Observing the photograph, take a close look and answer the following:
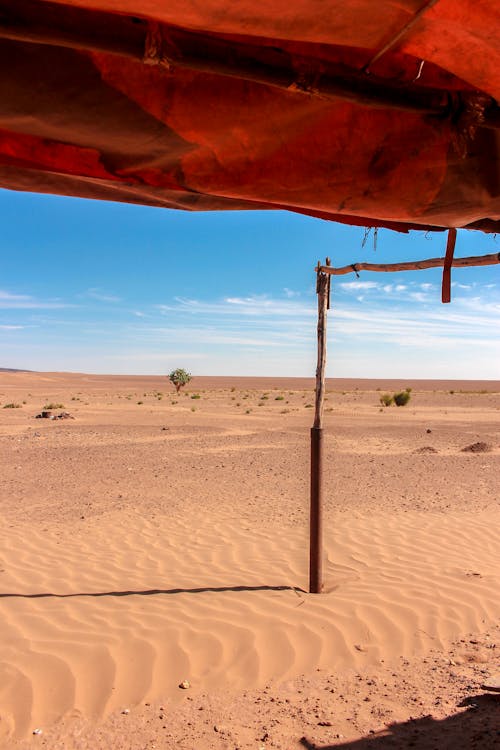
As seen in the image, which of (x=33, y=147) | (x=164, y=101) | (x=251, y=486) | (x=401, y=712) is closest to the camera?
(x=164, y=101)

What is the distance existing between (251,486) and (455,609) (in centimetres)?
594

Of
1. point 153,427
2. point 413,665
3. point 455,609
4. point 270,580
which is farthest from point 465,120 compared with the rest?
point 153,427

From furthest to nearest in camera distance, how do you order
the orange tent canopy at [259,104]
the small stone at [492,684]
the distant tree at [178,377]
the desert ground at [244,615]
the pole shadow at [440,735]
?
the distant tree at [178,377], the small stone at [492,684], the desert ground at [244,615], the pole shadow at [440,735], the orange tent canopy at [259,104]

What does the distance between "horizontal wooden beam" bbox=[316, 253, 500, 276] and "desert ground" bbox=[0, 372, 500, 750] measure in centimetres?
264

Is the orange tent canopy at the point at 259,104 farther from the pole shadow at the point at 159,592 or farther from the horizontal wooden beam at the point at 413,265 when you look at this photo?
the pole shadow at the point at 159,592

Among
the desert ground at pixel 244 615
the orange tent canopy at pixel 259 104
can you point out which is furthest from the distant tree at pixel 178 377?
the orange tent canopy at pixel 259 104

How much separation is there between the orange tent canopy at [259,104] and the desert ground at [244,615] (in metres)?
2.72

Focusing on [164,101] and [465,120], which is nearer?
[164,101]

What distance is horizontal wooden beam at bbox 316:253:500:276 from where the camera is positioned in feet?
12.7

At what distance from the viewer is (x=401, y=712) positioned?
10.9 ft

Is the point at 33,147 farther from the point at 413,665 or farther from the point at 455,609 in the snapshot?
the point at 455,609

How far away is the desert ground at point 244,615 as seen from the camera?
321cm

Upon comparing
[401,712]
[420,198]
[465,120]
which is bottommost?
[401,712]

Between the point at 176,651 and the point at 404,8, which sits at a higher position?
the point at 404,8
